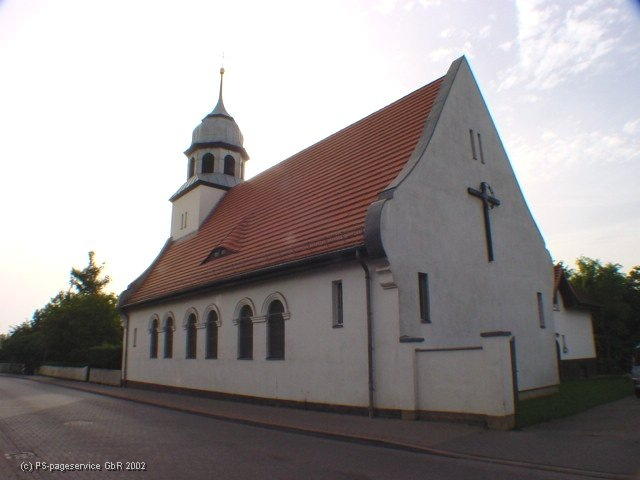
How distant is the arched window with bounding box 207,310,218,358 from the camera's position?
17.8 m

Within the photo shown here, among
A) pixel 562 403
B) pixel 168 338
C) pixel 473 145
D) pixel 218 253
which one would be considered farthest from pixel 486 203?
pixel 168 338

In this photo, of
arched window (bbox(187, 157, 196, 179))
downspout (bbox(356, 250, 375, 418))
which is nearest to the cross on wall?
downspout (bbox(356, 250, 375, 418))

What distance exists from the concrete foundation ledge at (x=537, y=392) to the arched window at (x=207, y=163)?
65.8 ft

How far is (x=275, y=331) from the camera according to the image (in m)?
14.9

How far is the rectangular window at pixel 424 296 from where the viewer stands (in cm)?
1235

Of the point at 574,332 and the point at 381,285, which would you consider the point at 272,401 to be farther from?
the point at 574,332

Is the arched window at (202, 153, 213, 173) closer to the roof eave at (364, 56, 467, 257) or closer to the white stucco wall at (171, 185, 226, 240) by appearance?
the white stucco wall at (171, 185, 226, 240)

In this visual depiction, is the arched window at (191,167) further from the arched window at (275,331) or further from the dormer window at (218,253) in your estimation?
the arched window at (275,331)

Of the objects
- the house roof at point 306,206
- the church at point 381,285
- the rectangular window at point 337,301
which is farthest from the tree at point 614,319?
the rectangular window at point 337,301

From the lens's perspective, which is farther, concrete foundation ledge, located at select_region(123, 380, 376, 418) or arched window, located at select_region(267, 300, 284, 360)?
arched window, located at select_region(267, 300, 284, 360)

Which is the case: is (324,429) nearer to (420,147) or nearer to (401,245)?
(401,245)

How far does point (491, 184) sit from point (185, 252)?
584 inches

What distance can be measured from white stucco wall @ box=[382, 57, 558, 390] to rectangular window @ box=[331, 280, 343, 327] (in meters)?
1.92

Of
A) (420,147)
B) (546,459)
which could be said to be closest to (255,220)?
(420,147)
